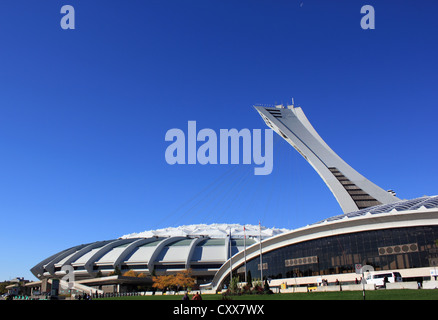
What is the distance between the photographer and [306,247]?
161 ft

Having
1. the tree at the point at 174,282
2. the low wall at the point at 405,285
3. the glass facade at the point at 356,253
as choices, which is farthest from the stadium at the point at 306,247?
the tree at the point at 174,282

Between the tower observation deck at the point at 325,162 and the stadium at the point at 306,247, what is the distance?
18cm

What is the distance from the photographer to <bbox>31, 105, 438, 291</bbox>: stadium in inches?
1572

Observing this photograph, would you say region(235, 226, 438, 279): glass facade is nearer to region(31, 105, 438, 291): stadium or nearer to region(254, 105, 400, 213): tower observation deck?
region(31, 105, 438, 291): stadium

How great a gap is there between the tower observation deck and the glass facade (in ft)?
59.0

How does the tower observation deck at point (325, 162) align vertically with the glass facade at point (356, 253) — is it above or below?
above

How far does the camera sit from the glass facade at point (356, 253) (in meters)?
38.7

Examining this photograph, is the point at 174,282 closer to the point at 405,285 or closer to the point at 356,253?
the point at 356,253

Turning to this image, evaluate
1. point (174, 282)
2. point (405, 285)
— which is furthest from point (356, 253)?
point (174, 282)

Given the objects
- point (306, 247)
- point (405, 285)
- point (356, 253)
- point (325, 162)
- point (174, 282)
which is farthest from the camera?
point (325, 162)

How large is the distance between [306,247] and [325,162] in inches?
1218

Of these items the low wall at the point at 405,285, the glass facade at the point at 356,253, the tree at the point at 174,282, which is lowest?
the tree at the point at 174,282

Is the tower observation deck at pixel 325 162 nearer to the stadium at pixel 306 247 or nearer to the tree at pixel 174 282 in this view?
the stadium at pixel 306 247

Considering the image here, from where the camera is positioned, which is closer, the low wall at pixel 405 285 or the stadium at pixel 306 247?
the low wall at pixel 405 285
